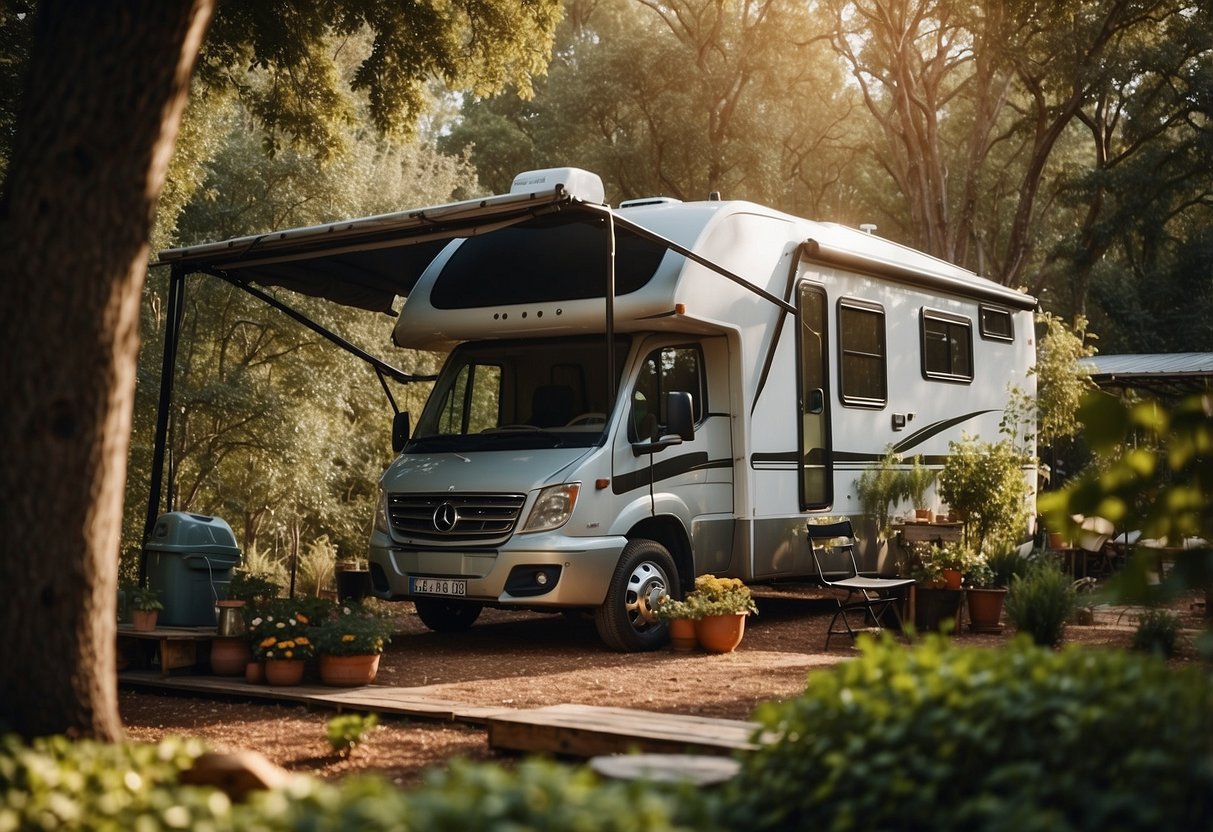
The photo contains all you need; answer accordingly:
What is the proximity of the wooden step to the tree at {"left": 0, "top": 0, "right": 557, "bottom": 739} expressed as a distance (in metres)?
1.92

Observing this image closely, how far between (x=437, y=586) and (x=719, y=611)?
2056 mm

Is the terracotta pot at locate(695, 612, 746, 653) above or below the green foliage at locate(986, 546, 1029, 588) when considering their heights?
below

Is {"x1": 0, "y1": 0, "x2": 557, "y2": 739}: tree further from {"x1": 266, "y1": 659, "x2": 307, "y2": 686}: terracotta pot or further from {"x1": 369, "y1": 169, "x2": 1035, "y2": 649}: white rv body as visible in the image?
{"x1": 369, "y1": 169, "x2": 1035, "y2": 649}: white rv body

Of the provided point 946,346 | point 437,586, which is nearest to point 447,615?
point 437,586

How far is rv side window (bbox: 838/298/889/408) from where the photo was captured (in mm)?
11828

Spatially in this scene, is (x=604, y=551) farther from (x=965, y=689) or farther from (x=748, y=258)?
(x=965, y=689)

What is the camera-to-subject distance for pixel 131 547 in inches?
659

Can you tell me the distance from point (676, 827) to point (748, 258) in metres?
7.88

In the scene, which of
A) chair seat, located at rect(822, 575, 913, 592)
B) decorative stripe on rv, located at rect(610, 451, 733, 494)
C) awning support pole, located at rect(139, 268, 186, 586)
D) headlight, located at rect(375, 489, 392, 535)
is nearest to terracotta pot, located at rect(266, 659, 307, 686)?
awning support pole, located at rect(139, 268, 186, 586)

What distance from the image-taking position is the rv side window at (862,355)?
1183 centimetres

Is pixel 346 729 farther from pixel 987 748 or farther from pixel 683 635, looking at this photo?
pixel 683 635

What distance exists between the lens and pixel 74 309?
431 cm

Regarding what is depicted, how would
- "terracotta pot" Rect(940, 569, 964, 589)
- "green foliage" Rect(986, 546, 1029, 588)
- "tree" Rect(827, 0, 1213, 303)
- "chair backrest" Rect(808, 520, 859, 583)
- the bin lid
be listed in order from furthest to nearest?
"tree" Rect(827, 0, 1213, 303) < "green foliage" Rect(986, 546, 1029, 588) < "terracotta pot" Rect(940, 569, 964, 589) < "chair backrest" Rect(808, 520, 859, 583) < the bin lid

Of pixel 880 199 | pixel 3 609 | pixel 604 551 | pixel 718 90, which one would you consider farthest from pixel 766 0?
pixel 3 609
